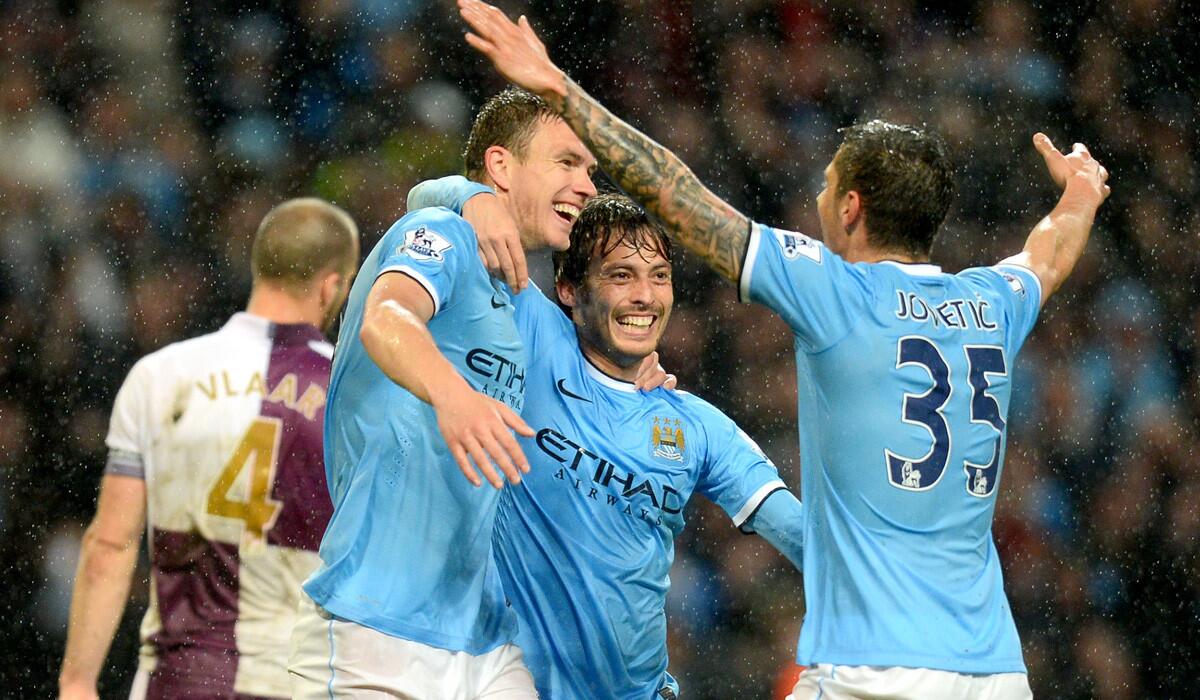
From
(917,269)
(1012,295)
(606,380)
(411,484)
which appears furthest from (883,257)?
(411,484)

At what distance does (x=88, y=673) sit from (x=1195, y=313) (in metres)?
6.53

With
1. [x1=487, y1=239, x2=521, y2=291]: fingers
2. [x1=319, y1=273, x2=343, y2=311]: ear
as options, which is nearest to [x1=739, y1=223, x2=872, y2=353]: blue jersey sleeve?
[x1=487, y1=239, x2=521, y2=291]: fingers

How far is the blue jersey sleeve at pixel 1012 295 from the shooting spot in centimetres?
320

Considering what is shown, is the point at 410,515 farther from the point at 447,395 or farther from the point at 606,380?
the point at 606,380

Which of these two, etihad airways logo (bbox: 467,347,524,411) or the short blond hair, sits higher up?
the short blond hair

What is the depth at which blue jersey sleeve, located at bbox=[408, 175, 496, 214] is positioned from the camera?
3.19 m

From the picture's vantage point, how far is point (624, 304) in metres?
3.79

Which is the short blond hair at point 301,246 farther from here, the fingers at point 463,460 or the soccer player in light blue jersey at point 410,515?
the fingers at point 463,460

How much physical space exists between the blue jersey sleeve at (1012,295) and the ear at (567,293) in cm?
115

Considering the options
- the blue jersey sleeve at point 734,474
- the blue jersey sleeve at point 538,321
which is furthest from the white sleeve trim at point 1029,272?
the blue jersey sleeve at point 538,321

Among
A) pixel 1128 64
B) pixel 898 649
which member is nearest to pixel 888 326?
pixel 898 649

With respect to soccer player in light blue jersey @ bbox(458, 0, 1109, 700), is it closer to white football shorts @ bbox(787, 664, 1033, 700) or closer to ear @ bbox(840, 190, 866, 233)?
white football shorts @ bbox(787, 664, 1033, 700)

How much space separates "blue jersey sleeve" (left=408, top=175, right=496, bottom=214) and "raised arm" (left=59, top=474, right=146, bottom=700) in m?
1.32

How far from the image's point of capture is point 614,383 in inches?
151
